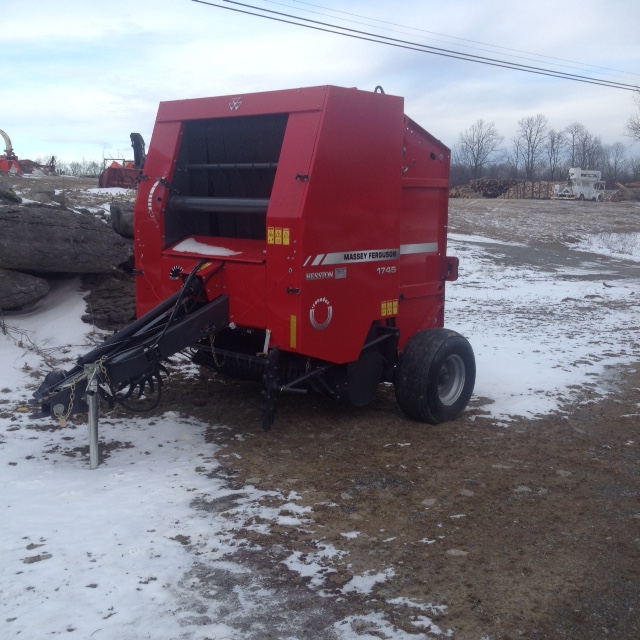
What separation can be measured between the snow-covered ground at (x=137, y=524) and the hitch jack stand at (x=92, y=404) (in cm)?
12

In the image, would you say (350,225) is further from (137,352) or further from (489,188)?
(489,188)

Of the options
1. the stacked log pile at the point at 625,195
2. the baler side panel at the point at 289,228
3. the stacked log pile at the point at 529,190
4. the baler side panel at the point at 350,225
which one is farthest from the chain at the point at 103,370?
the stacked log pile at the point at 625,195

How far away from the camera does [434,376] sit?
21.4ft

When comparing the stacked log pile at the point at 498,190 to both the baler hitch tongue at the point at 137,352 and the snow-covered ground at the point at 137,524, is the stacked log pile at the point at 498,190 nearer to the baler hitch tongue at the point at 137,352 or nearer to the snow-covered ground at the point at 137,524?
the snow-covered ground at the point at 137,524

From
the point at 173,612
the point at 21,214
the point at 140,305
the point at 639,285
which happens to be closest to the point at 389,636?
the point at 173,612

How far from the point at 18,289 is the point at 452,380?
465 cm

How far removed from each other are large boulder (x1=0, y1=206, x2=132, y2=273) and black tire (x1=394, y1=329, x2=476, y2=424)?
3.94m

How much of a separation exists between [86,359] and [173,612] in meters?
2.48

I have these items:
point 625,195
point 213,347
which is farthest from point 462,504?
point 625,195

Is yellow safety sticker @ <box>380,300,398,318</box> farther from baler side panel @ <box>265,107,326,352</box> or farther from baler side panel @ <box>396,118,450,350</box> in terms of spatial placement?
baler side panel @ <box>265,107,326,352</box>

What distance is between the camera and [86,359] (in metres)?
5.48

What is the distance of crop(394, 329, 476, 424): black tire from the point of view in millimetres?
6457

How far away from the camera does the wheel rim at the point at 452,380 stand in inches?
270

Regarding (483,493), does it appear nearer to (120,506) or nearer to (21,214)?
(120,506)
